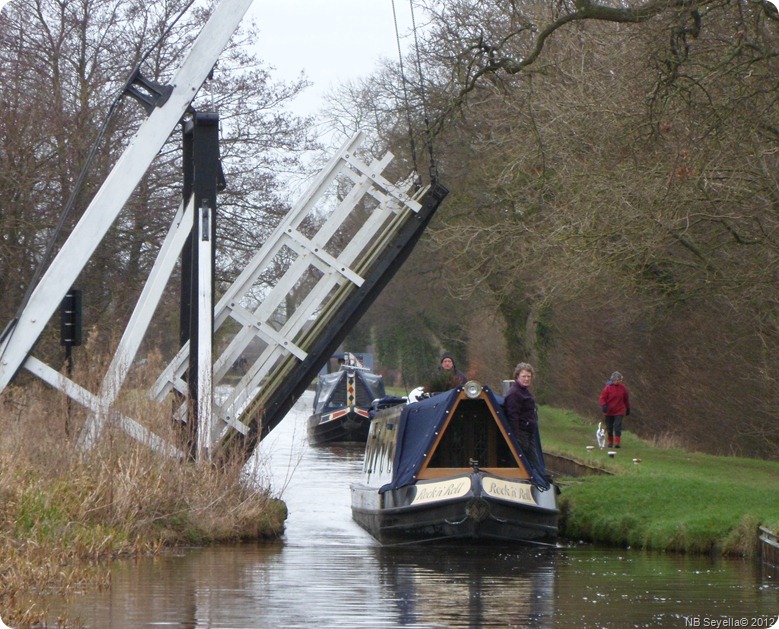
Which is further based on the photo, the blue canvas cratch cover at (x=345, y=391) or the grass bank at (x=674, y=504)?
the blue canvas cratch cover at (x=345, y=391)

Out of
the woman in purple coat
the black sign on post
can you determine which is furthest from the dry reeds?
the woman in purple coat

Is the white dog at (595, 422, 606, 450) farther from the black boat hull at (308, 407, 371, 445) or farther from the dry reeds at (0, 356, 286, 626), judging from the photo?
the black boat hull at (308, 407, 371, 445)

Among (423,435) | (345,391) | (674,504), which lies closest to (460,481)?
(423,435)

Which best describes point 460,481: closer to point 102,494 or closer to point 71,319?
point 102,494

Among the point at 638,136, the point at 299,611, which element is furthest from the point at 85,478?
the point at 638,136

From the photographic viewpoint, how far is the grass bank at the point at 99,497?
39.9 ft

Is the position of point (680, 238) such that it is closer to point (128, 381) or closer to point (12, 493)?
point (128, 381)

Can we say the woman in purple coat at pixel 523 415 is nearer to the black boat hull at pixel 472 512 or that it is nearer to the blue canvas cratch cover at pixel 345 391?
the black boat hull at pixel 472 512

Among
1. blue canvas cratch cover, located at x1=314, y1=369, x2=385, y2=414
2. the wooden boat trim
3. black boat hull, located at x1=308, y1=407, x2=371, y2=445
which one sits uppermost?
blue canvas cratch cover, located at x1=314, y1=369, x2=385, y2=414

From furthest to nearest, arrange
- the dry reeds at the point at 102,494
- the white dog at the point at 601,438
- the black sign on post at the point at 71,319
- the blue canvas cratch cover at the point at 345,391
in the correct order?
the blue canvas cratch cover at the point at 345,391
the white dog at the point at 601,438
the black sign on post at the point at 71,319
the dry reeds at the point at 102,494

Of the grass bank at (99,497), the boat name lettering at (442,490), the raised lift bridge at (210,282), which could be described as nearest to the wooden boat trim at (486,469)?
the boat name lettering at (442,490)

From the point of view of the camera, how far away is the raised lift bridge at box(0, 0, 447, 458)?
15430mm

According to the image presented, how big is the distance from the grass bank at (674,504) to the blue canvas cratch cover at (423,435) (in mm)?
1120

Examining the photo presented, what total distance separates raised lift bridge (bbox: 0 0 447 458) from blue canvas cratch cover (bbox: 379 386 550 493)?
1547mm
